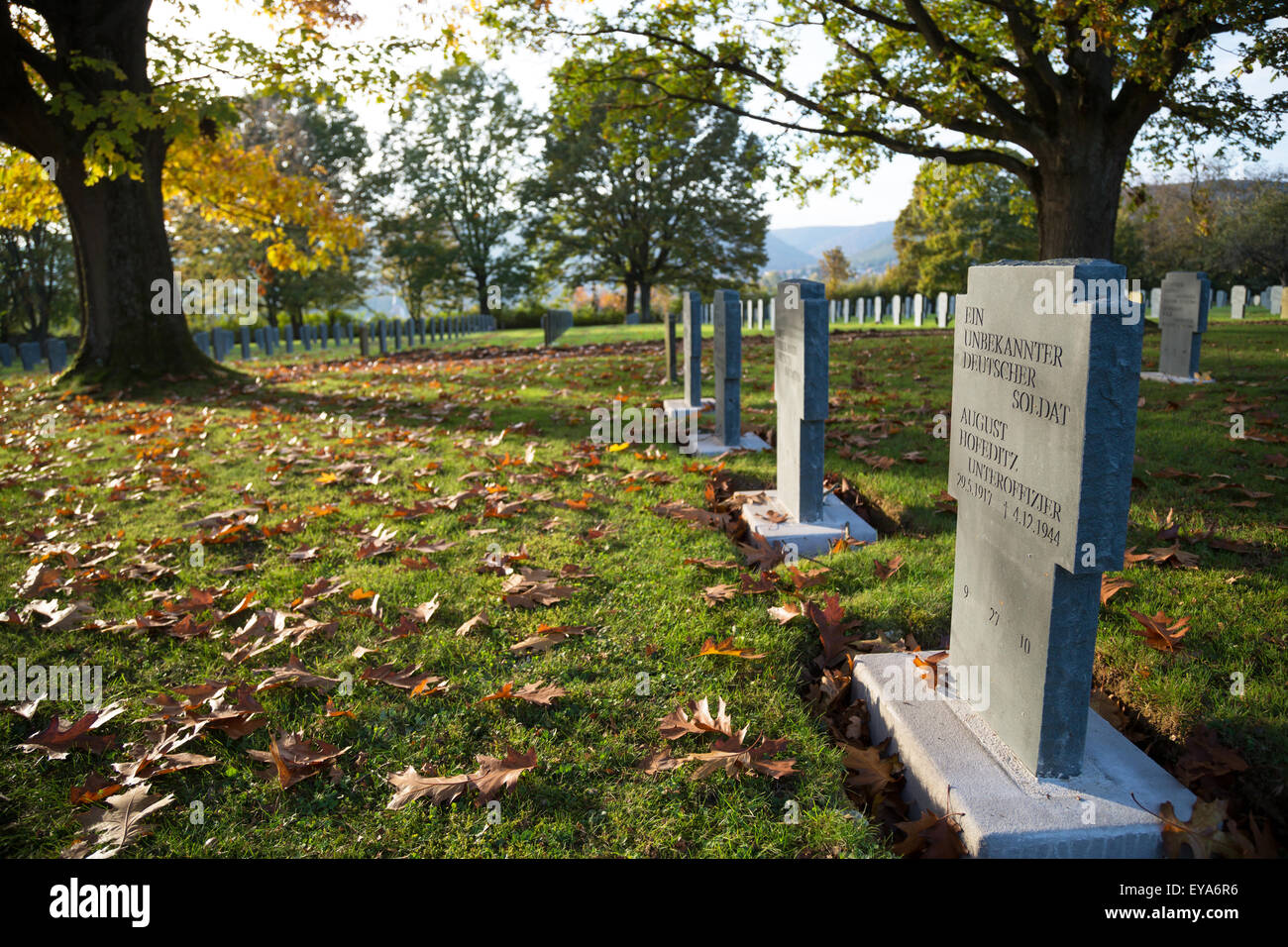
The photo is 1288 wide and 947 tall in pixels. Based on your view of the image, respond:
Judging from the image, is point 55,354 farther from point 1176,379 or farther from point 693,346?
point 1176,379

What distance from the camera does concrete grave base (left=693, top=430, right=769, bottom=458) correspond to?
730 centimetres

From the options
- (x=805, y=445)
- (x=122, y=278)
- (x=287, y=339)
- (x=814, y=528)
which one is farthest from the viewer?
(x=287, y=339)

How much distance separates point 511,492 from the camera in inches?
242

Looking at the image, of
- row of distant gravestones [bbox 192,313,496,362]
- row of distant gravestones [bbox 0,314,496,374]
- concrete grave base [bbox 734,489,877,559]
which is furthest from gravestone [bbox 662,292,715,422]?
row of distant gravestones [bbox 192,313,496,362]

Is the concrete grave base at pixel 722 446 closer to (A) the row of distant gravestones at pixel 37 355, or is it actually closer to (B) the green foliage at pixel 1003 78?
(B) the green foliage at pixel 1003 78

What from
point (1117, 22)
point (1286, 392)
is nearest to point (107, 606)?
point (1286, 392)

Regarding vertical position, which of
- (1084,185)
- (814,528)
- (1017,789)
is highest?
(1084,185)

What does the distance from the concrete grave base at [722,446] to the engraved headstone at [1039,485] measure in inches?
160

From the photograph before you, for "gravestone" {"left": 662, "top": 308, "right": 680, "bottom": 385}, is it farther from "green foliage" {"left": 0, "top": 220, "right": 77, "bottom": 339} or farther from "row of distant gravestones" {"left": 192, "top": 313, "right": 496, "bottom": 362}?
"green foliage" {"left": 0, "top": 220, "right": 77, "bottom": 339}

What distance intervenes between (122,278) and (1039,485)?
1410 cm

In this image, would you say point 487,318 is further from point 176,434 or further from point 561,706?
point 561,706

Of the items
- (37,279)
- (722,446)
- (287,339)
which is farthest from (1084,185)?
(37,279)

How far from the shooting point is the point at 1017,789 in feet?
8.43

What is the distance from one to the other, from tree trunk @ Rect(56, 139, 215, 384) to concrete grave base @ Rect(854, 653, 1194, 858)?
42.9ft
